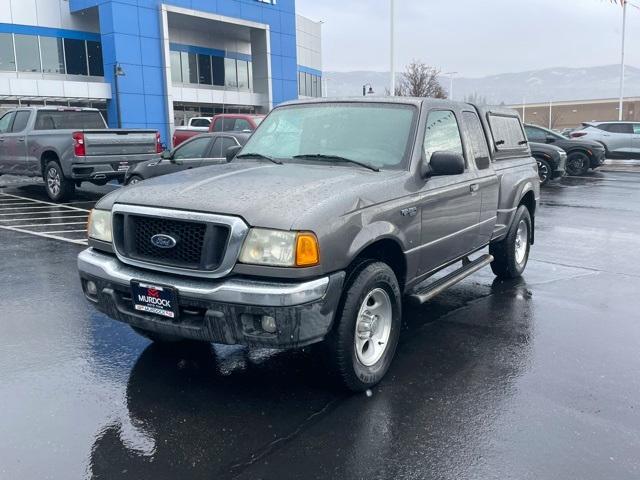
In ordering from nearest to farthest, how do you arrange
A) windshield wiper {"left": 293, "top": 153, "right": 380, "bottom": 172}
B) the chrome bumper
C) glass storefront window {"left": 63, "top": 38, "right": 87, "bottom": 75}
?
1. the chrome bumper
2. windshield wiper {"left": 293, "top": 153, "right": 380, "bottom": 172}
3. glass storefront window {"left": 63, "top": 38, "right": 87, "bottom": 75}

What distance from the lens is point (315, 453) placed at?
3.27 meters

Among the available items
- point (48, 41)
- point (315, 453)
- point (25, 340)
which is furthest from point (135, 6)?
point (315, 453)

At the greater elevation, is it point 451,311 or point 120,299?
point 120,299

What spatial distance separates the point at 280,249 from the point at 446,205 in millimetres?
1958

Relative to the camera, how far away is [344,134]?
190 inches

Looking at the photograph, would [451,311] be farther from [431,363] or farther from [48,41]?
[48,41]

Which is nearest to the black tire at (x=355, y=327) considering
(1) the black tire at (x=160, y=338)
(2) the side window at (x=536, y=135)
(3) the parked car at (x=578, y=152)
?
(1) the black tire at (x=160, y=338)

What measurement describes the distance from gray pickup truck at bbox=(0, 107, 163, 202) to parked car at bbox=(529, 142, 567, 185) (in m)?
10.5

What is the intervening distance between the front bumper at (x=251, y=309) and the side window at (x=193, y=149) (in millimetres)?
8342

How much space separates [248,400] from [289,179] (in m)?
1.48

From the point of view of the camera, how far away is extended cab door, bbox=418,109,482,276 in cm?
463

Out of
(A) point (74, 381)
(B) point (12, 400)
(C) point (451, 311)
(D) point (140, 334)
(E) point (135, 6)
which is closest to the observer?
(B) point (12, 400)

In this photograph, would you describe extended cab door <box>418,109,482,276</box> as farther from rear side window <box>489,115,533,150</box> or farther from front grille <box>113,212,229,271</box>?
front grille <box>113,212,229,271</box>

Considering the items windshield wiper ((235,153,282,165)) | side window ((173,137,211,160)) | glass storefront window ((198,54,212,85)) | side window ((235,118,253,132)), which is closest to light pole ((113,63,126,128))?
glass storefront window ((198,54,212,85))
